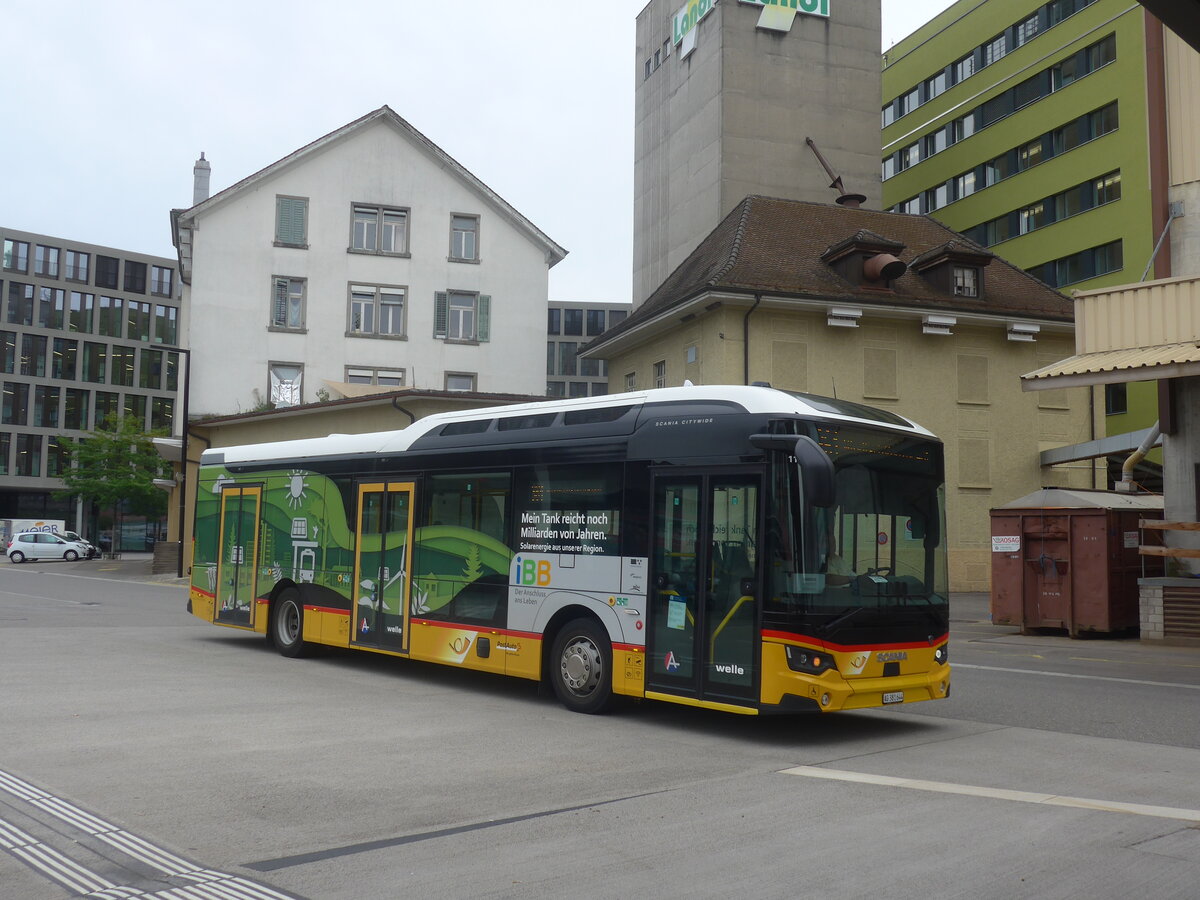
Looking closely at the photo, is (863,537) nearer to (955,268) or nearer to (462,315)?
(955,268)

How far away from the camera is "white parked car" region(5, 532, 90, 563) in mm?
55719

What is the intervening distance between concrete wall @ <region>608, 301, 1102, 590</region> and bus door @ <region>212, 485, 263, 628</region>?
1581cm

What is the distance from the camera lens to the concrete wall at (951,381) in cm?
3072

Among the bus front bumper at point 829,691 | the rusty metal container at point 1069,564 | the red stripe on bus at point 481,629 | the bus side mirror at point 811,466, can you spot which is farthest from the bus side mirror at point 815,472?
the rusty metal container at point 1069,564

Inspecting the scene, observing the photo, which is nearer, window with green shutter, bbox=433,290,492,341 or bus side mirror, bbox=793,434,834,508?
bus side mirror, bbox=793,434,834,508

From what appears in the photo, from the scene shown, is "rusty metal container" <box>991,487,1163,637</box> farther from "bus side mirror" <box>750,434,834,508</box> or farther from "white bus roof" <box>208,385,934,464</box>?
"bus side mirror" <box>750,434,834,508</box>

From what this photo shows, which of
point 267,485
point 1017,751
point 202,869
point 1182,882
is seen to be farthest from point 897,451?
point 267,485

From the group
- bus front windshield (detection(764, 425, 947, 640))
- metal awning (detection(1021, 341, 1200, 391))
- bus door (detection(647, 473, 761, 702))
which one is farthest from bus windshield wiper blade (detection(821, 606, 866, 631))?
metal awning (detection(1021, 341, 1200, 391))

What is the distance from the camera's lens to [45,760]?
783 cm

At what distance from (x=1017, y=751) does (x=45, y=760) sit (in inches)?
274

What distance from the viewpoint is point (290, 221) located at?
134 ft

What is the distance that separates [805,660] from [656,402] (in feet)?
9.00

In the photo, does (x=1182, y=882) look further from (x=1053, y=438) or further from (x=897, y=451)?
(x=1053, y=438)

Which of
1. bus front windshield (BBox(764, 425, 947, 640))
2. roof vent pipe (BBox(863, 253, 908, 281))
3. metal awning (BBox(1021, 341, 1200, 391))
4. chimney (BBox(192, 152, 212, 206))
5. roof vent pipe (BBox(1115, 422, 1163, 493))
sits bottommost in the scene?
bus front windshield (BBox(764, 425, 947, 640))
